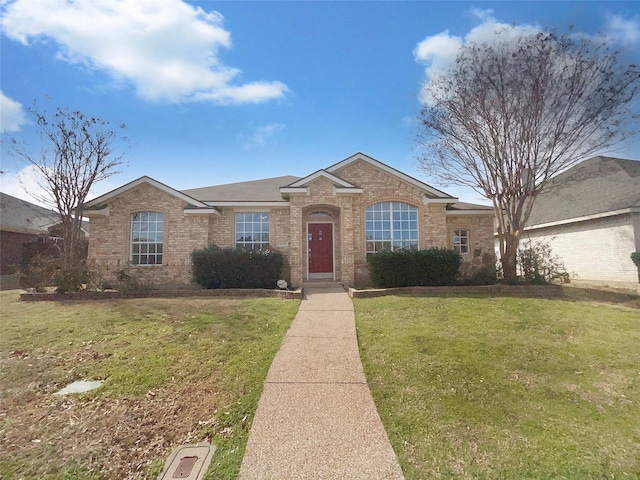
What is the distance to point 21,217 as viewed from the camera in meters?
20.6

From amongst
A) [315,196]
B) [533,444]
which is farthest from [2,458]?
[315,196]

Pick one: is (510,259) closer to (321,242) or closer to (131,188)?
(321,242)

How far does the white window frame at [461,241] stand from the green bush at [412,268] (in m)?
3.95

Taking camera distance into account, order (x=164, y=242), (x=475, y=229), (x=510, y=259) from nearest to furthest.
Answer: (x=510, y=259)
(x=164, y=242)
(x=475, y=229)

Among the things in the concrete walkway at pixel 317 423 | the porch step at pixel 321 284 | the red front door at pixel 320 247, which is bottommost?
the concrete walkway at pixel 317 423

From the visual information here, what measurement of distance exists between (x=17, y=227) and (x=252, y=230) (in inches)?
641

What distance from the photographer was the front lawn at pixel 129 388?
3.07 metres

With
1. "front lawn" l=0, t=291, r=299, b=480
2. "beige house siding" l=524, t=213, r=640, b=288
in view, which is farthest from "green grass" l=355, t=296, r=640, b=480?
"beige house siding" l=524, t=213, r=640, b=288

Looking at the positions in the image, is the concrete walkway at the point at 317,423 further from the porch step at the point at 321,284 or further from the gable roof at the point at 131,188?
the gable roof at the point at 131,188

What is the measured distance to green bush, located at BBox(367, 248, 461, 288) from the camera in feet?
37.8

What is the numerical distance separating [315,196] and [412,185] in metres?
4.31

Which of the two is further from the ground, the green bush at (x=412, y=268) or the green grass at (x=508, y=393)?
the green bush at (x=412, y=268)

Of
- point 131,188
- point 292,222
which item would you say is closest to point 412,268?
point 292,222

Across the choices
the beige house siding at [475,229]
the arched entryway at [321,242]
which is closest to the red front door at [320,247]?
the arched entryway at [321,242]
